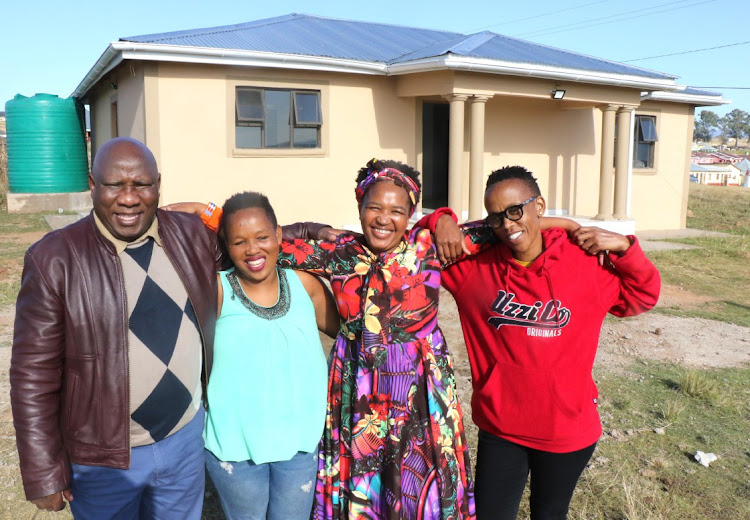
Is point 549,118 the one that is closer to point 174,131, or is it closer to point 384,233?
point 174,131

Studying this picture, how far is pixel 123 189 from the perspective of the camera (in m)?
1.84

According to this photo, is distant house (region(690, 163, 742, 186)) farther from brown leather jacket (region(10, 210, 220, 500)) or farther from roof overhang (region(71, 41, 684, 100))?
brown leather jacket (region(10, 210, 220, 500))

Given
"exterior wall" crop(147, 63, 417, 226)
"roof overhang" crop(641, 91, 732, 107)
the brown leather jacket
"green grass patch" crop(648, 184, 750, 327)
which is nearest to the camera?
the brown leather jacket

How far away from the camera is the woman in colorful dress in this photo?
89.0 inches

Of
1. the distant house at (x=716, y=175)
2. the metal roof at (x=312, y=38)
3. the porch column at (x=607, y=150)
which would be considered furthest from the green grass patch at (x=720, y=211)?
the distant house at (x=716, y=175)

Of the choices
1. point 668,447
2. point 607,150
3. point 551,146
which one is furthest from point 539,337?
point 551,146

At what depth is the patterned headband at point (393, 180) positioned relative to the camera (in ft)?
7.50

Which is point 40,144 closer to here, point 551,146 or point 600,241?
point 551,146

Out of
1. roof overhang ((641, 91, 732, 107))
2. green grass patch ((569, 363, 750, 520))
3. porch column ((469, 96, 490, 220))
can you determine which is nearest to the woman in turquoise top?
green grass patch ((569, 363, 750, 520))

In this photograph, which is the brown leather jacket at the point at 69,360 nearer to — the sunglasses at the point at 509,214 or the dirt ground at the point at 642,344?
the sunglasses at the point at 509,214

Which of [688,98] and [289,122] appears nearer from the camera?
[289,122]

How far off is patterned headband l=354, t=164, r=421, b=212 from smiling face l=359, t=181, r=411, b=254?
0.8 inches

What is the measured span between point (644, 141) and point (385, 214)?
13.3m

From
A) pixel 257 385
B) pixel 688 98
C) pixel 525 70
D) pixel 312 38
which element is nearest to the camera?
pixel 257 385
